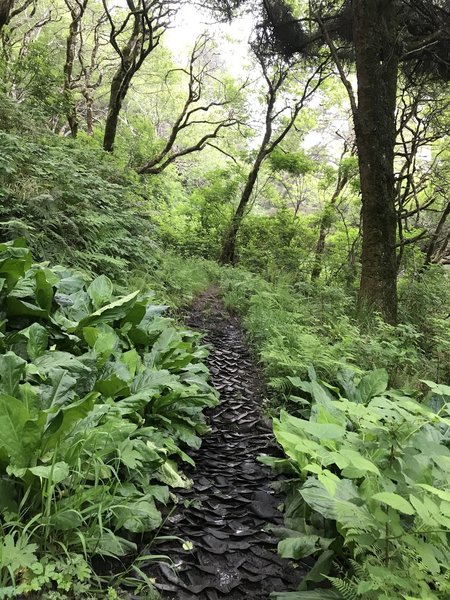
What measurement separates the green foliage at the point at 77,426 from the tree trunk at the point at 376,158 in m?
3.83

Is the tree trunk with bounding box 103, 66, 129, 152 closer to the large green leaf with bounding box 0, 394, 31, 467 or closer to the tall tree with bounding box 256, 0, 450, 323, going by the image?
the tall tree with bounding box 256, 0, 450, 323

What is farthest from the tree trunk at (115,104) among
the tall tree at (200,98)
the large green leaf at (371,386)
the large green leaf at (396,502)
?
the large green leaf at (396,502)

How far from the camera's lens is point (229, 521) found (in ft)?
7.84

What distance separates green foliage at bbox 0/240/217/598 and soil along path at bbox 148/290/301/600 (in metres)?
0.18

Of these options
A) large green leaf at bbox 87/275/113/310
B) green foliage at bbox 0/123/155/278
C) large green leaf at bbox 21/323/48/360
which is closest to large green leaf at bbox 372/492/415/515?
large green leaf at bbox 21/323/48/360

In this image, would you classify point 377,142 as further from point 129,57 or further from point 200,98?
point 200,98

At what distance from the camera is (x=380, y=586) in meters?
1.31

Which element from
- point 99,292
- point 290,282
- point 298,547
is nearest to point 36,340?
point 99,292

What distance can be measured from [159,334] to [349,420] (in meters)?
1.93

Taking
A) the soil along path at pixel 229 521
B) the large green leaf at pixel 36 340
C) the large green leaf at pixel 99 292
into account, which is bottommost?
the soil along path at pixel 229 521

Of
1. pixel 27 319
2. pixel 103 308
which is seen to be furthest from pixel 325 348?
pixel 27 319

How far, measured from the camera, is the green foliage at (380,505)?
4.39 feet

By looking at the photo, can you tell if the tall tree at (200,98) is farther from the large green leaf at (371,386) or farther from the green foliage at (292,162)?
the large green leaf at (371,386)

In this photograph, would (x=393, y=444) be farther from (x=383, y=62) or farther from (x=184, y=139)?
(x=184, y=139)
